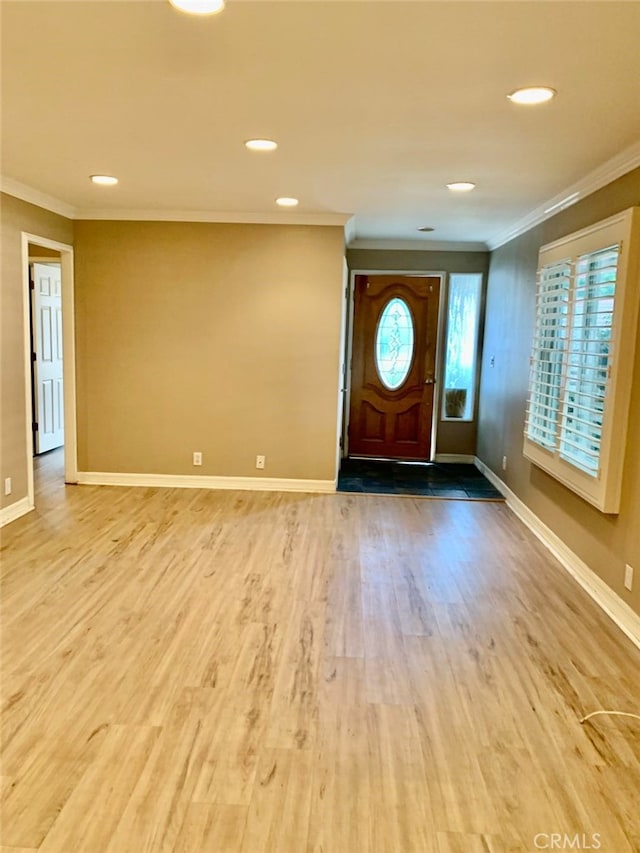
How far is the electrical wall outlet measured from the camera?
3.01m

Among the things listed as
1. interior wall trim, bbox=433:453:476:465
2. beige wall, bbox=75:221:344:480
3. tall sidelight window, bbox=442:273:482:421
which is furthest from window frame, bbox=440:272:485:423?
beige wall, bbox=75:221:344:480

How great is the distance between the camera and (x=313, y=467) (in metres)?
5.39

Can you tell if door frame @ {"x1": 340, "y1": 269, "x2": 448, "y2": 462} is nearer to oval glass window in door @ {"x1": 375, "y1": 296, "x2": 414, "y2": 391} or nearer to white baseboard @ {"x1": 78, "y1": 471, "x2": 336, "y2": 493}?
oval glass window in door @ {"x1": 375, "y1": 296, "x2": 414, "y2": 391}

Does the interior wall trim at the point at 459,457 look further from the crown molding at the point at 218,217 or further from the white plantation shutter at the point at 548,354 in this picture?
the crown molding at the point at 218,217

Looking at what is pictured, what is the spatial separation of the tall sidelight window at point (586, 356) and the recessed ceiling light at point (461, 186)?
2.33 feet

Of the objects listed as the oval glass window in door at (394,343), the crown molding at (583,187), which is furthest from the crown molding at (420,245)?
the crown molding at (583,187)

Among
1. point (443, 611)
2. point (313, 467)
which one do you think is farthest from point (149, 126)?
point (313, 467)

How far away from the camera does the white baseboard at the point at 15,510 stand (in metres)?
4.28

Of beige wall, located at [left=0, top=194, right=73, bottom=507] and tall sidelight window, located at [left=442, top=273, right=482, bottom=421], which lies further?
tall sidelight window, located at [left=442, top=273, right=482, bottom=421]

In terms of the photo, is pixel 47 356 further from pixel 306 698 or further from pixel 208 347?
pixel 306 698

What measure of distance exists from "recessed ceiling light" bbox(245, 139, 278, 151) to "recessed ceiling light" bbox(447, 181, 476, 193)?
1279mm

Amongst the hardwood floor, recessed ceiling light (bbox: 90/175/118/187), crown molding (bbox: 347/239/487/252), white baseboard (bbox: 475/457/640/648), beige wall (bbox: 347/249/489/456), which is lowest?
the hardwood floor

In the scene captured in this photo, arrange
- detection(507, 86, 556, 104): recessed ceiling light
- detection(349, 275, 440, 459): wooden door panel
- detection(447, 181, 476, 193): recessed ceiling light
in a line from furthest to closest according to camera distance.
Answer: detection(349, 275, 440, 459): wooden door panel < detection(447, 181, 476, 193): recessed ceiling light < detection(507, 86, 556, 104): recessed ceiling light

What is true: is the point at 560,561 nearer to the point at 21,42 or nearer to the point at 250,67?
the point at 250,67
